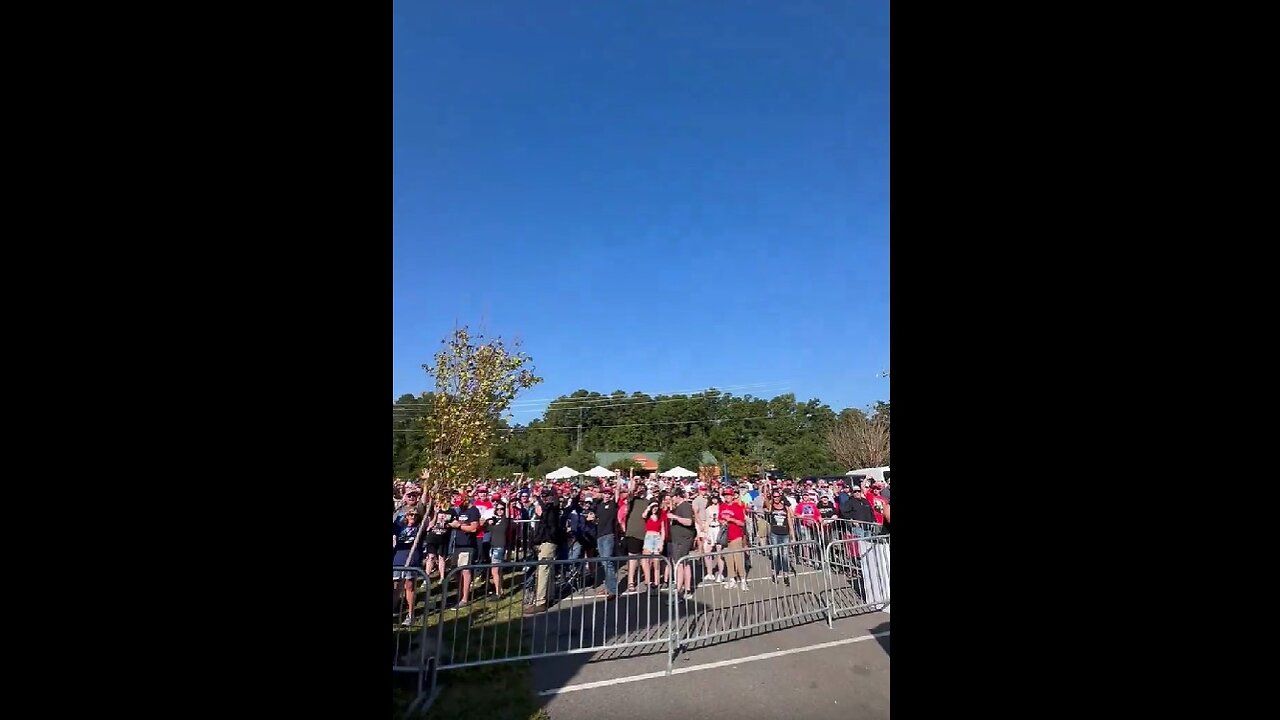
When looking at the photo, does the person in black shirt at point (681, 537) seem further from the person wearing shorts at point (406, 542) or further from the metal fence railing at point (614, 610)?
the person wearing shorts at point (406, 542)

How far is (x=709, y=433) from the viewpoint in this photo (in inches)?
2544

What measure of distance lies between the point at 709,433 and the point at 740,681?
60.2 metres

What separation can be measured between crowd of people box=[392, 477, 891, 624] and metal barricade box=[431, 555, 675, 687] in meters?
0.24

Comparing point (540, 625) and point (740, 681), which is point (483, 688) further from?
point (740, 681)

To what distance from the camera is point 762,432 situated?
61.4 metres

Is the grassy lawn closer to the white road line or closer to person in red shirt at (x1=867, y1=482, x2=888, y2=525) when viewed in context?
the white road line

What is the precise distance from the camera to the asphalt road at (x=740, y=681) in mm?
4562

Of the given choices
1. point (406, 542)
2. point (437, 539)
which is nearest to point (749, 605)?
point (437, 539)

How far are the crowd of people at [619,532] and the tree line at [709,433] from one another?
22815 mm
